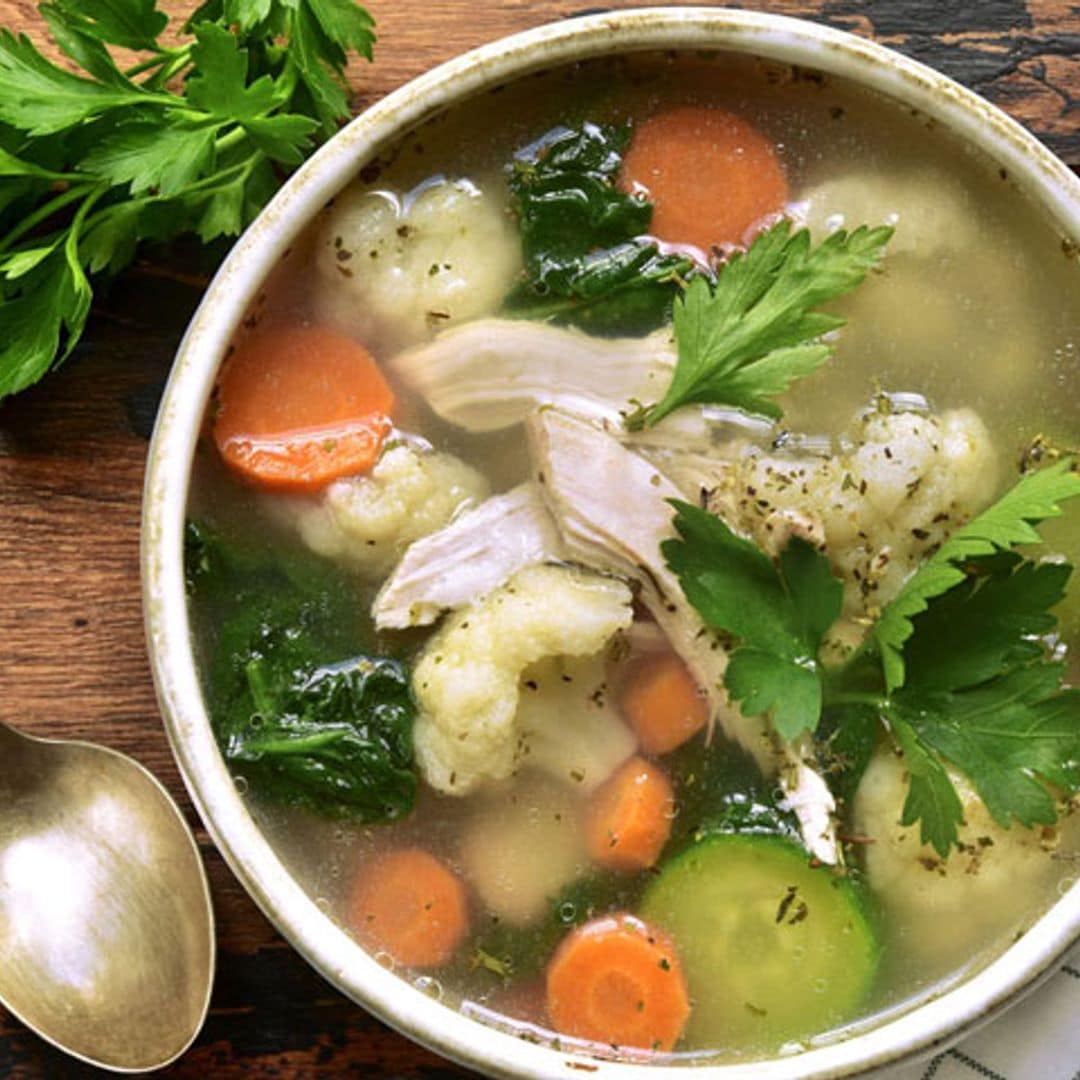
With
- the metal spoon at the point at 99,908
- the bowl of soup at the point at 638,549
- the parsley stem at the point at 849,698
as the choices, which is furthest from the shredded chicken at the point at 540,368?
the metal spoon at the point at 99,908

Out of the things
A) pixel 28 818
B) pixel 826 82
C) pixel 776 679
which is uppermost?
pixel 826 82

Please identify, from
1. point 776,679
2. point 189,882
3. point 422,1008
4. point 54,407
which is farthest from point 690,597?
point 54,407

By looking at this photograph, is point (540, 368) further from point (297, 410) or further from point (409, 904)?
point (409, 904)

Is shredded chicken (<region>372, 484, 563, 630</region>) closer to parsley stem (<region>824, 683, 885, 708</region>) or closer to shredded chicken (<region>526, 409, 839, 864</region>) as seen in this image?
shredded chicken (<region>526, 409, 839, 864</region>)

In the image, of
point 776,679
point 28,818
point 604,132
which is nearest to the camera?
point 776,679

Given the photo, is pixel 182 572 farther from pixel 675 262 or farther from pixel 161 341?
pixel 675 262

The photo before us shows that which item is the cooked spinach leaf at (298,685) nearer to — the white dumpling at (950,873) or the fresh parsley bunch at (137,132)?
the fresh parsley bunch at (137,132)

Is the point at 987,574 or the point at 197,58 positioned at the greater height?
the point at 197,58
